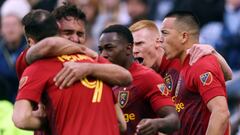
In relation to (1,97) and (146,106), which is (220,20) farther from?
(146,106)

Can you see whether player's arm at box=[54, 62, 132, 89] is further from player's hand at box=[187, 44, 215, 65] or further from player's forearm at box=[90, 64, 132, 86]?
player's hand at box=[187, 44, 215, 65]

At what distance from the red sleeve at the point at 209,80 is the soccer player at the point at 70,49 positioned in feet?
3.35

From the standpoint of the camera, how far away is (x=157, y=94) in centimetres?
800

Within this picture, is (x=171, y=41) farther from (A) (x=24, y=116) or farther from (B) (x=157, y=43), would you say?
(A) (x=24, y=116)

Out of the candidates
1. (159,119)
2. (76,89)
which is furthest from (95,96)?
(159,119)

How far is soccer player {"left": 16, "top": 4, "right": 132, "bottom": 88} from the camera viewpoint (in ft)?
23.8

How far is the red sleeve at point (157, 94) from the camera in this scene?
7.96m

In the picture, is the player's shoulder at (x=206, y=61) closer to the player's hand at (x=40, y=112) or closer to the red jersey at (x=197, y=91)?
the red jersey at (x=197, y=91)

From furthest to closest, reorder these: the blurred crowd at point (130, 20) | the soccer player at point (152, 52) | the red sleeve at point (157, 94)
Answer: the blurred crowd at point (130, 20) → the soccer player at point (152, 52) → the red sleeve at point (157, 94)

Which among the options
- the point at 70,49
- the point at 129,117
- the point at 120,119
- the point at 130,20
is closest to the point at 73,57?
the point at 70,49

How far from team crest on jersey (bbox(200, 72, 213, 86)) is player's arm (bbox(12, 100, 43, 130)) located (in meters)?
1.77

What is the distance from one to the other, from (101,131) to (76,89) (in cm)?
37

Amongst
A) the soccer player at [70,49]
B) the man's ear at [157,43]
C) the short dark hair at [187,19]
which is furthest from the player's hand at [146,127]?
the man's ear at [157,43]

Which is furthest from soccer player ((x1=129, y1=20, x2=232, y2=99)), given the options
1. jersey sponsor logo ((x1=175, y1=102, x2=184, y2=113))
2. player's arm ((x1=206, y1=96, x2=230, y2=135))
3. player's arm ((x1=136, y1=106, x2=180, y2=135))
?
player's arm ((x1=136, y1=106, x2=180, y2=135))
